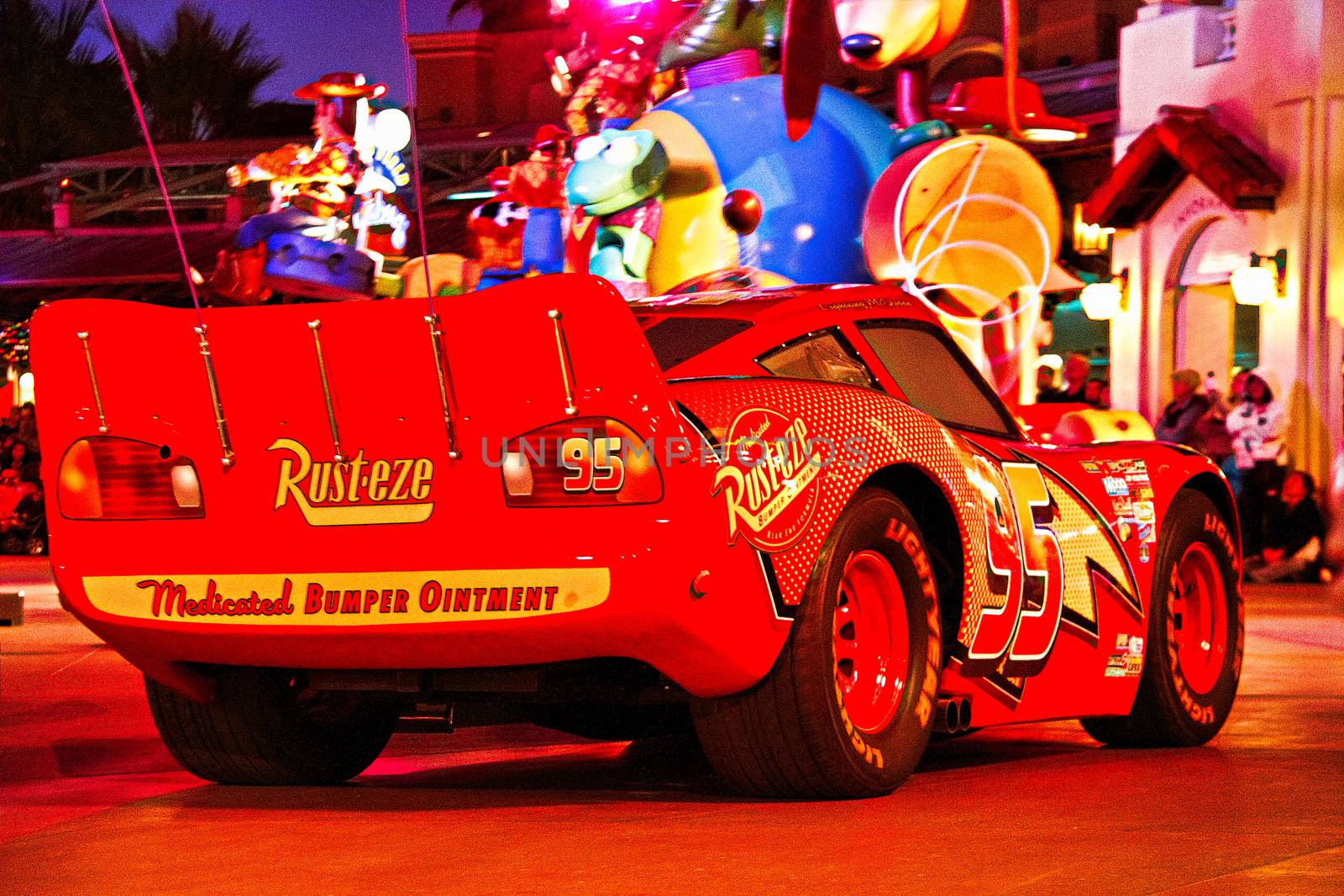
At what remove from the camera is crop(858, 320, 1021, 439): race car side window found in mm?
5965

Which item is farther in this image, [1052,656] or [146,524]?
[1052,656]

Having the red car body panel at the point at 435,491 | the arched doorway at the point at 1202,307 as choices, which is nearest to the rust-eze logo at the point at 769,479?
the red car body panel at the point at 435,491

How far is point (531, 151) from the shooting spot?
18875mm

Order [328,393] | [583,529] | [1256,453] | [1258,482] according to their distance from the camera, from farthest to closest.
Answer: [1256,453], [1258,482], [328,393], [583,529]

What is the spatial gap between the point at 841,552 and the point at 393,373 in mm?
1156

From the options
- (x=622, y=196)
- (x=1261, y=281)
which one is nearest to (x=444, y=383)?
(x=622, y=196)

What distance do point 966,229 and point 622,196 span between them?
8.69ft

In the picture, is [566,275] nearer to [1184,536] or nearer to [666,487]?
[666,487]

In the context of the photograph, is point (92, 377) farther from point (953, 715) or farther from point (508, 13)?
point (508, 13)

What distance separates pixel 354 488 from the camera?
194 inches

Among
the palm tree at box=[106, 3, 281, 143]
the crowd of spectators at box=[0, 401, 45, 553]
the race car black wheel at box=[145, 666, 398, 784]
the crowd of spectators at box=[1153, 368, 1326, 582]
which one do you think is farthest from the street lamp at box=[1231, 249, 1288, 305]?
the palm tree at box=[106, 3, 281, 143]

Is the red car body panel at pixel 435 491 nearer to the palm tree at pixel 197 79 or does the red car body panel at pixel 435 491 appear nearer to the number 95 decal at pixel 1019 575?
the number 95 decal at pixel 1019 575

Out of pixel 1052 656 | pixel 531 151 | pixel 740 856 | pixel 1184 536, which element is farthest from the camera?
pixel 531 151

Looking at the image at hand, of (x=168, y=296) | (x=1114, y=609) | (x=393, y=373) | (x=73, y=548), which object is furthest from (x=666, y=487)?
(x=168, y=296)
